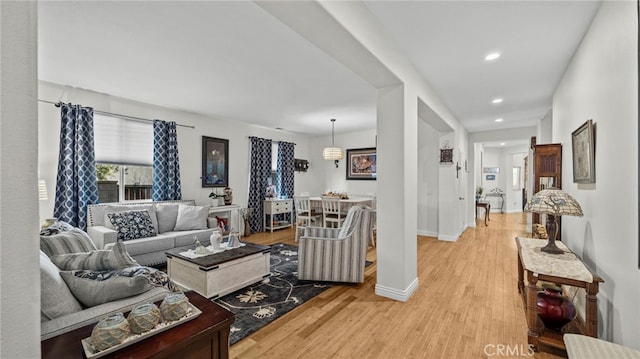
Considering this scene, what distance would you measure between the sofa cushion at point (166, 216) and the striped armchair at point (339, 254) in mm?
2380

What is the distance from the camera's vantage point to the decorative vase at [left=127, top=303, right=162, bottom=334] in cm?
113

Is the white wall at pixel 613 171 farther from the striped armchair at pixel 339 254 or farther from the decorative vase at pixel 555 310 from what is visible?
the striped armchair at pixel 339 254

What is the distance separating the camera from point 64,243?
2062mm

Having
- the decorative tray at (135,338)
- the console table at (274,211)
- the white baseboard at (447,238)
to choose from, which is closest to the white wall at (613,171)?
the decorative tray at (135,338)

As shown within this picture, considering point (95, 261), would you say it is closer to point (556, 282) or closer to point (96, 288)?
point (96, 288)

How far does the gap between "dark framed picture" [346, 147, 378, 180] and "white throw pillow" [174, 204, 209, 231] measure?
4067 mm

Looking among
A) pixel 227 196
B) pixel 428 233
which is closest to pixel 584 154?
pixel 428 233

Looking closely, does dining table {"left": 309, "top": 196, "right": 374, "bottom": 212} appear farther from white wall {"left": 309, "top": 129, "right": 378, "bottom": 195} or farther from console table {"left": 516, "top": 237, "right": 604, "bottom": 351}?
console table {"left": 516, "top": 237, "right": 604, "bottom": 351}

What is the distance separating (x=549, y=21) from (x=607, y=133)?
1.08 m

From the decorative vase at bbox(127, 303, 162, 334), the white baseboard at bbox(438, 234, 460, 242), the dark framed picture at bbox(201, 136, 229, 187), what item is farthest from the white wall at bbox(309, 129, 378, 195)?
the decorative vase at bbox(127, 303, 162, 334)

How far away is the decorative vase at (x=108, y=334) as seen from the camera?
3.43ft

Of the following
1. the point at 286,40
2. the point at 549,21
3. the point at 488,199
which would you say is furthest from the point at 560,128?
the point at 488,199

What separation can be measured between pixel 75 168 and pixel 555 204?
5.46m

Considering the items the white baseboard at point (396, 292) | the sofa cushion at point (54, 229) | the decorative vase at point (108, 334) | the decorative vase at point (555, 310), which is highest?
the sofa cushion at point (54, 229)
